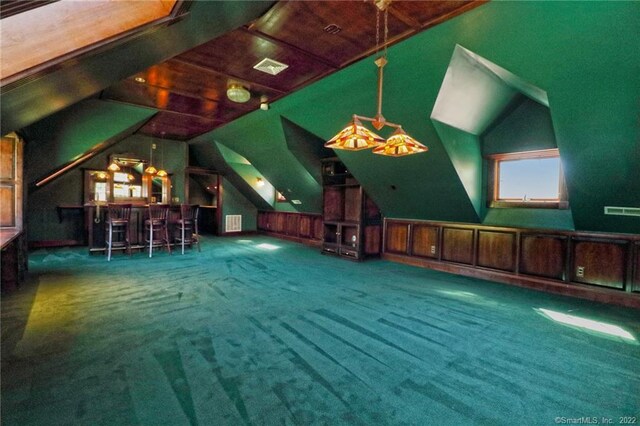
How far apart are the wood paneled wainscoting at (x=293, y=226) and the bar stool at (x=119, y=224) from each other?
4.51 metres

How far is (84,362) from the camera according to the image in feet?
7.47

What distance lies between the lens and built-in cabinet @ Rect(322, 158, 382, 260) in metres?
6.55

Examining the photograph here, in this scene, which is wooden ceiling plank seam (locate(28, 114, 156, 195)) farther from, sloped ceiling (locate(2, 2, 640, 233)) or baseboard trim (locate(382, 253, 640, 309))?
baseboard trim (locate(382, 253, 640, 309))

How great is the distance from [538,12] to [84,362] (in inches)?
189

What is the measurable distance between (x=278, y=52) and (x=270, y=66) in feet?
1.37

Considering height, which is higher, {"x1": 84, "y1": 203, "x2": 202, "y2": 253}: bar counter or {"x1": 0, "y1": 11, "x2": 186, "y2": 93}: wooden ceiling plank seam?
{"x1": 0, "y1": 11, "x2": 186, "y2": 93}: wooden ceiling plank seam

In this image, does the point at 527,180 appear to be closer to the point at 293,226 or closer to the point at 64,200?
the point at 293,226

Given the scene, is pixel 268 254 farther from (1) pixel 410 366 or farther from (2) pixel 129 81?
(1) pixel 410 366

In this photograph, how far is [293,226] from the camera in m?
9.48

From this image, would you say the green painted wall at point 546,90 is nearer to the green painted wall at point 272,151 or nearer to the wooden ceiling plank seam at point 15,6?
the green painted wall at point 272,151

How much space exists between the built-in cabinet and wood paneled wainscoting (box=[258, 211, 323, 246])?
129 cm

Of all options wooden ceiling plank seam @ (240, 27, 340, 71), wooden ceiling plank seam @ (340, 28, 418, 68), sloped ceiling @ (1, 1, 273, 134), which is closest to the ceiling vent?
wooden ceiling plank seam @ (240, 27, 340, 71)

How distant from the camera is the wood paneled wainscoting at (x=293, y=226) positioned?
28.5 ft

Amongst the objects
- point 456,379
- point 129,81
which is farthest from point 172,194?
point 456,379
